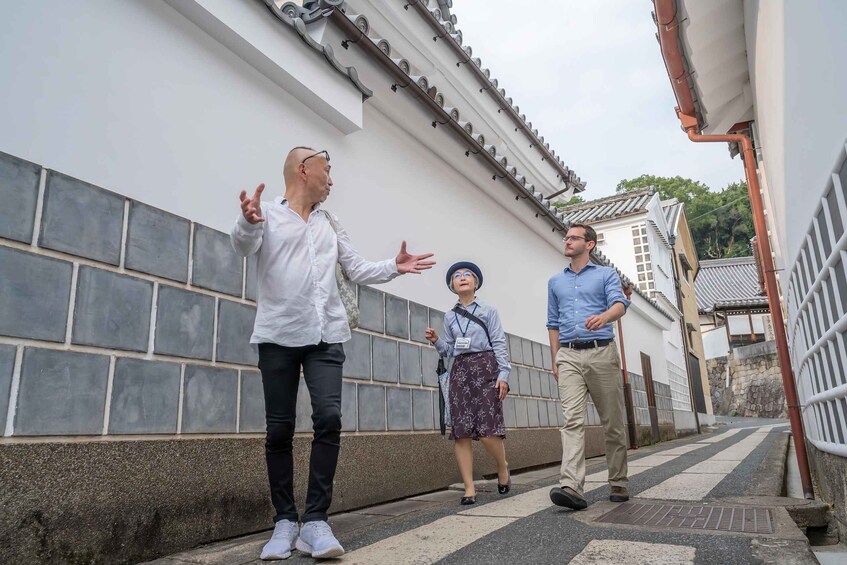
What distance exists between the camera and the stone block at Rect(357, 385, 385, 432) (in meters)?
4.16

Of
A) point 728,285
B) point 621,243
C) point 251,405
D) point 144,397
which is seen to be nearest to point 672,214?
point 621,243

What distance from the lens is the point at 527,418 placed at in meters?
6.97

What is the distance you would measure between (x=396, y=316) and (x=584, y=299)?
153cm

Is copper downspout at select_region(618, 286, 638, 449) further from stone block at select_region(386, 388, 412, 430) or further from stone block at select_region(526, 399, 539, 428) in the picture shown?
stone block at select_region(386, 388, 412, 430)

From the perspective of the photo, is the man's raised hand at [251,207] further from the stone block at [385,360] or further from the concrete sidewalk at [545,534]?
the stone block at [385,360]

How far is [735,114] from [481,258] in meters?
3.73

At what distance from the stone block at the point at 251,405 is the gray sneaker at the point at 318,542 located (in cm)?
Result: 89

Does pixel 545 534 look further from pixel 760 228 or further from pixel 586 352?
pixel 760 228

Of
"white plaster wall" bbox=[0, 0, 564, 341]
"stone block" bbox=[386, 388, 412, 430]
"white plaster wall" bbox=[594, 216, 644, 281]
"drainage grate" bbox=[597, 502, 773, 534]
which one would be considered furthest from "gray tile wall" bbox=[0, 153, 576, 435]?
"white plaster wall" bbox=[594, 216, 644, 281]

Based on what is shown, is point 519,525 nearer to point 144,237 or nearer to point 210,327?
point 210,327

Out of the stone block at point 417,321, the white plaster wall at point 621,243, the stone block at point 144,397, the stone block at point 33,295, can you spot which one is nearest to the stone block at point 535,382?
the stone block at point 417,321

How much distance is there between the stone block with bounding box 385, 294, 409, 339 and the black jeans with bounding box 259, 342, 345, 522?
1.94 m

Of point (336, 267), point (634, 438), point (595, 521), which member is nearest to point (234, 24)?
point (336, 267)

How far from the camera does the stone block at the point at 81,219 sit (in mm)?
2373
